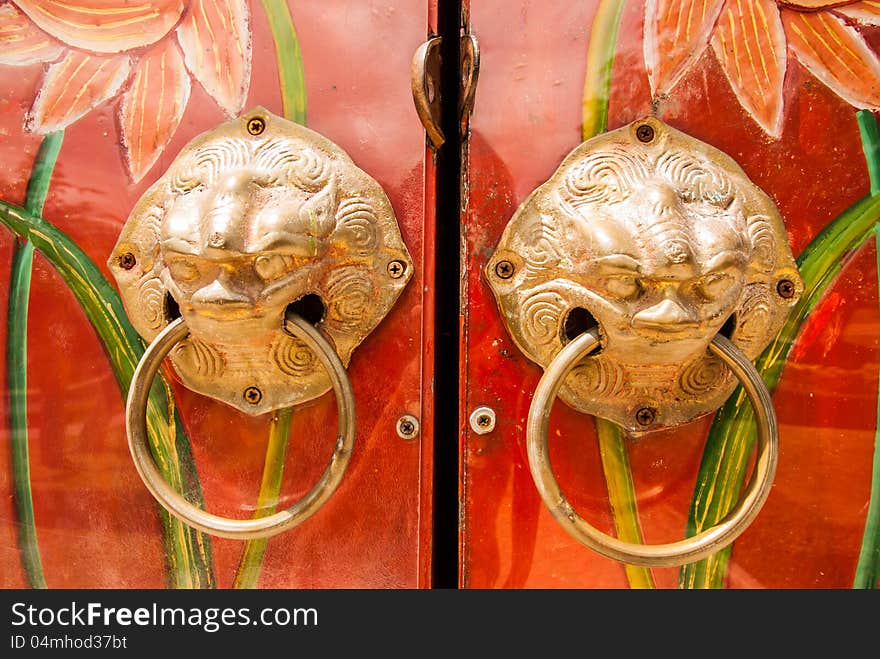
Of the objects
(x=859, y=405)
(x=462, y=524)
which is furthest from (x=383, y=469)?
(x=859, y=405)

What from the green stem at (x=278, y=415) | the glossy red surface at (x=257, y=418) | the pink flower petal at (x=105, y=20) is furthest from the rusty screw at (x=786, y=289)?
the pink flower petal at (x=105, y=20)

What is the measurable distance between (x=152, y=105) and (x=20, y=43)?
10 cm

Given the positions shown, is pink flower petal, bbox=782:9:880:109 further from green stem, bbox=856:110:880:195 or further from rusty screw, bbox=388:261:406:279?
rusty screw, bbox=388:261:406:279

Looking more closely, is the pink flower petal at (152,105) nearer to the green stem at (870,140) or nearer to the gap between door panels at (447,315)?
the gap between door panels at (447,315)

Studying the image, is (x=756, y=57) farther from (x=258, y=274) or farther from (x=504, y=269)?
(x=258, y=274)

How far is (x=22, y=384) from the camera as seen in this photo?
1.76ft

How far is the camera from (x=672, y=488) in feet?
1.66

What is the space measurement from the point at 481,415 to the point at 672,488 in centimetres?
13

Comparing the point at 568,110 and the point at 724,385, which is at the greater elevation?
the point at 568,110

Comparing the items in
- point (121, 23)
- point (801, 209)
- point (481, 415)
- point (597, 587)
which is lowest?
point (597, 587)

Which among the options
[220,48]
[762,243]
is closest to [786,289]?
[762,243]

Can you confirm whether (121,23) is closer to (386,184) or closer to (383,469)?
(386,184)

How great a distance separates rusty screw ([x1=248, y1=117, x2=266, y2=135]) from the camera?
0.50m

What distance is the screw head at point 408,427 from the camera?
1.64 ft
